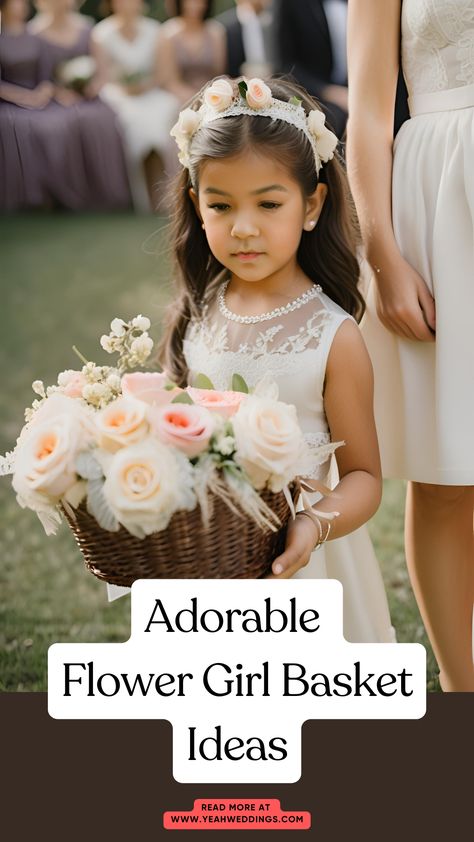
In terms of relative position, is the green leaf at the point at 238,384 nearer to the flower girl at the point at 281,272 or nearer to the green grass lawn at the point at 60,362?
the flower girl at the point at 281,272

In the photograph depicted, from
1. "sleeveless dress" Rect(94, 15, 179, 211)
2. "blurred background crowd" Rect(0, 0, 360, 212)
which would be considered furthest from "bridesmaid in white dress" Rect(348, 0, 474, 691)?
"sleeveless dress" Rect(94, 15, 179, 211)

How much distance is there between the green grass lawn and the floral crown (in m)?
0.39

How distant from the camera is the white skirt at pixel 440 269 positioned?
251 cm

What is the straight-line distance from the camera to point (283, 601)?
2.07m

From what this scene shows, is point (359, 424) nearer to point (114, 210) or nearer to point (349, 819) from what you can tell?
point (349, 819)

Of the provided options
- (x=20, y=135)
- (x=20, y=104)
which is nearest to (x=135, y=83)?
(x=20, y=104)

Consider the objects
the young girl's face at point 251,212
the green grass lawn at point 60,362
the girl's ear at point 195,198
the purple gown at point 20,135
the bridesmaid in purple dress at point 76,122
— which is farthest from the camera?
the bridesmaid in purple dress at point 76,122

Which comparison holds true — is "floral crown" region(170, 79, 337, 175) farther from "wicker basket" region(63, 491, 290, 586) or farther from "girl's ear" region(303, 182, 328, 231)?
"wicker basket" region(63, 491, 290, 586)

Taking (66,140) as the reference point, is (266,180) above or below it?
above

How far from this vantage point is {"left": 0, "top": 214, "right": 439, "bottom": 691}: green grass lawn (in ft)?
12.0

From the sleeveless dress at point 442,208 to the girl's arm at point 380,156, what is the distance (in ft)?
0.13

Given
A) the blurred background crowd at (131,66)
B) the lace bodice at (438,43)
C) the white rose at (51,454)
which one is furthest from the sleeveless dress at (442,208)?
the blurred background crowd at (131,66)

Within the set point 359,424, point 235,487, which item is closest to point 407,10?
point 359,424

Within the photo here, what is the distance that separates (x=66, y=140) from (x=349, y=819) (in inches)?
226
